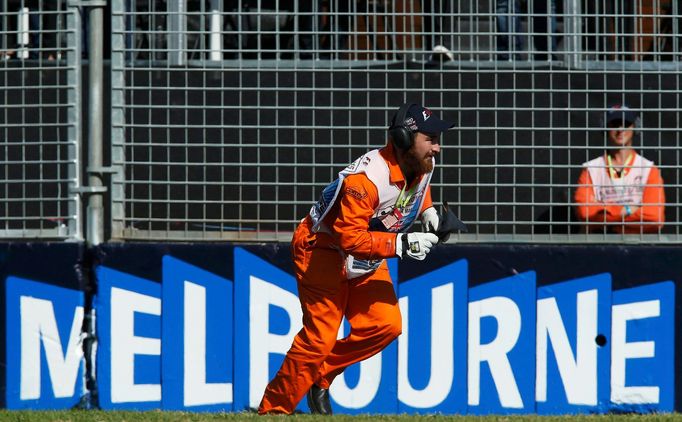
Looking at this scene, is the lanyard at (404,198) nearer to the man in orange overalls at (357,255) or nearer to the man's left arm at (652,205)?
the man in orange overalls at (357,255)

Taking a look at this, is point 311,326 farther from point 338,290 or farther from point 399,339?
point 399,339

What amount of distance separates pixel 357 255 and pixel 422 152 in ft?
2.25

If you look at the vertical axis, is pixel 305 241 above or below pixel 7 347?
above

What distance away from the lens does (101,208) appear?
8.34 metres

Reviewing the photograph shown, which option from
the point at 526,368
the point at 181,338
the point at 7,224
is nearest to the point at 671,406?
the point at 526,368

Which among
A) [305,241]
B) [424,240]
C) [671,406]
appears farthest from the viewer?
[671,406]

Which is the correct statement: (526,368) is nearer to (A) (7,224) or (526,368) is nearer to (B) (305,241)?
(B) (305,241)

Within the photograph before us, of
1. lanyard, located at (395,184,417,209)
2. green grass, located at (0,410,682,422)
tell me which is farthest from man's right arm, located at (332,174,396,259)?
green grass, located at (0,410,682,422)

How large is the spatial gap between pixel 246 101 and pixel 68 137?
4.03ft

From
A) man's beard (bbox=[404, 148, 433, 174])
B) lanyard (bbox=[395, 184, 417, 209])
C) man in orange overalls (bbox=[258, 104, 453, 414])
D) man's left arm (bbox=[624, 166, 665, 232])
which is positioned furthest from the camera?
man's left arm (bbox=[624, 166, 665, 232])

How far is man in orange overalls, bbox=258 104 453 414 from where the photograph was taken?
6.77 meters

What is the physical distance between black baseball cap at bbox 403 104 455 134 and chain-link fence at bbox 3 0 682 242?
1.33 m

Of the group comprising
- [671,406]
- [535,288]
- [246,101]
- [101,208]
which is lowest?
[671,406]

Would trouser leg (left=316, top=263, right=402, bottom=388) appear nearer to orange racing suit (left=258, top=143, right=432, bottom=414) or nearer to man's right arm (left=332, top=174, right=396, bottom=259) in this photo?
orange racing suit (left=258, top=143, right=432, bottom=414)
